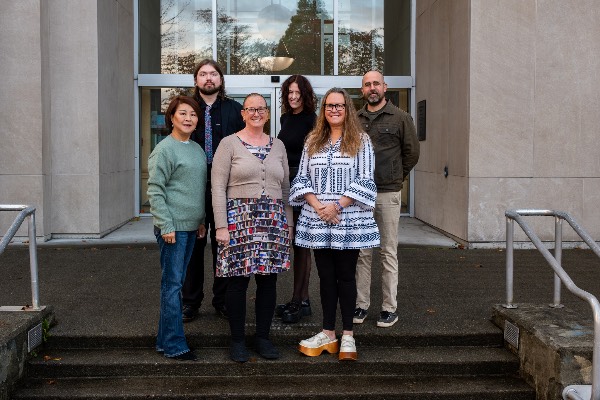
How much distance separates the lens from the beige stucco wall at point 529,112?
31.3 feet

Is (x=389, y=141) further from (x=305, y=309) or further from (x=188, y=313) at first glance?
(x=188, y=313)

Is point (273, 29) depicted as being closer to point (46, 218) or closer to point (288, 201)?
point (46, 218)

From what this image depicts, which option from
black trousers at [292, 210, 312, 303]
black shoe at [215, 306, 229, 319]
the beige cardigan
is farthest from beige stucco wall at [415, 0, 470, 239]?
the beige cardigan

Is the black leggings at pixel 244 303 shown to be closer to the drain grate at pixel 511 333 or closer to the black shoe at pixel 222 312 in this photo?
the black shoe at pixel 222 312

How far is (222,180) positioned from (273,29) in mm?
8533

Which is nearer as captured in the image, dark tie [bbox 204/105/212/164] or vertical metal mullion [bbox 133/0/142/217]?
dark tie [bbox 204/105/212/164]

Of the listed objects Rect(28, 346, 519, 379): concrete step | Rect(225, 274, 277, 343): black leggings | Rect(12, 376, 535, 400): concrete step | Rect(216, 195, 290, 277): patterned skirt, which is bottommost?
Rect(12, 376, 535, 400): concrete step

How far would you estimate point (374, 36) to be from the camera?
13.1 m

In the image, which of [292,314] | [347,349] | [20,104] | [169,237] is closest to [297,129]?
[169,237]

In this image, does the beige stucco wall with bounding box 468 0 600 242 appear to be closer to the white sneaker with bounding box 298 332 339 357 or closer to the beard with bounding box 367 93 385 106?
the beard with bounding box 367 93 385 106

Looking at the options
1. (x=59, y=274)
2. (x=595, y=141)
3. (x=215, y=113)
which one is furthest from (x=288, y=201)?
(x=595, y=141)

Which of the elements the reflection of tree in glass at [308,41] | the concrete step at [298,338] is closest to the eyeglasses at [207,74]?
the concrete step at [298,338]

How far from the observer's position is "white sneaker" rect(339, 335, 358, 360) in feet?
16.3

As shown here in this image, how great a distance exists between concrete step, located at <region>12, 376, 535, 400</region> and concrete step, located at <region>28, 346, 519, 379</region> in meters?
0.05
